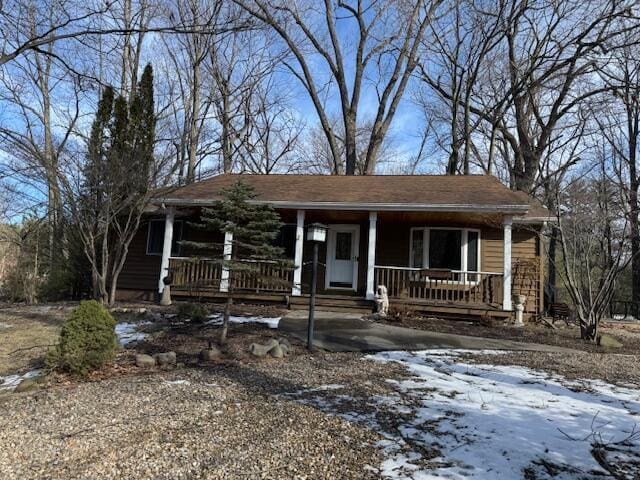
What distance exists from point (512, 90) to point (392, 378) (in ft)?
61.8

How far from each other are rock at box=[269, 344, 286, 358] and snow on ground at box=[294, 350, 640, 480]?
75.0 inches

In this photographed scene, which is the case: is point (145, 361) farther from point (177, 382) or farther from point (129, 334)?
point (129, 334)

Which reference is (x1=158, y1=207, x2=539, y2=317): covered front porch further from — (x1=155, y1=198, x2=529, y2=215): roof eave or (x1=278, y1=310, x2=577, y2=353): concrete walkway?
(x1=278, y1=310, x2=577, y2=353): concrete walkway

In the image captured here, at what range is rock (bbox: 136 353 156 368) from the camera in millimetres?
5977

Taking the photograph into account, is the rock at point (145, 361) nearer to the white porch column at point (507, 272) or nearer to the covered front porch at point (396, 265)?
the covered front porch at point (396, 265)

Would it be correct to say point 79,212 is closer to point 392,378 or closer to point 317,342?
point 317,342

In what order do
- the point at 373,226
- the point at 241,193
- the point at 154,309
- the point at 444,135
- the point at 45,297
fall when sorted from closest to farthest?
the point at 241,193
the point at 154,309
the point at 373,226
the point at 45,297
the point at 444,135

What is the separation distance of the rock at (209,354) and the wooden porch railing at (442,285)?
235 inches

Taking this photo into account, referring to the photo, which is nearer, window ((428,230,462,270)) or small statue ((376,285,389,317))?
small statue ((376,285,389,317))

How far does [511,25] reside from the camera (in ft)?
65.1

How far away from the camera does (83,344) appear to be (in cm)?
560

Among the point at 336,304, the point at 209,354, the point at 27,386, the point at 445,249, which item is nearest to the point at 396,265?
the point at 445,249

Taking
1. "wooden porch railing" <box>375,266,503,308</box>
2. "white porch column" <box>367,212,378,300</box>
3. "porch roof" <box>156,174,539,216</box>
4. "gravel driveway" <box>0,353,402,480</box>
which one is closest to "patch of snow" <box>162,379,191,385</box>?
"gravel driveway" <box>0,353,402,480</box>

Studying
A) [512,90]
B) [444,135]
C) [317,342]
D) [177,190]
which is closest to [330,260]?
[177,190]
